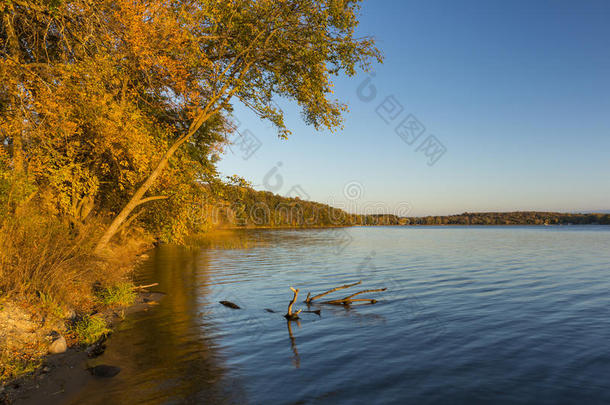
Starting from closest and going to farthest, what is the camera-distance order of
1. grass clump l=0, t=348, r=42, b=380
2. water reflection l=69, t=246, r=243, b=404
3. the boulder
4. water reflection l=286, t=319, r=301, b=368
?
grass clump l=0, t=348, r=42, b=380, water reflection l=69, t=246, r=243, b=404, the boulder, water reflection l=286, t=319, r=301, b=368

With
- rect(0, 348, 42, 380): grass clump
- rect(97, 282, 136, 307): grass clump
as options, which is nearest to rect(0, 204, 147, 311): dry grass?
rect(97, 282, 136, 307): grass clump

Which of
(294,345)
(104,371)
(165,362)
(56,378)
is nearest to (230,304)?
(294,345)

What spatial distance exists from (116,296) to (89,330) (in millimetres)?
4701

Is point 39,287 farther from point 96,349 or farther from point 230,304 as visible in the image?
point 230,304

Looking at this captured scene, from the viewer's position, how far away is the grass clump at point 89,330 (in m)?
10.6

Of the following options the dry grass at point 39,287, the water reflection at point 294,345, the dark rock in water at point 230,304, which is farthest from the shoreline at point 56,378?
the dark rock in water at point 230,304

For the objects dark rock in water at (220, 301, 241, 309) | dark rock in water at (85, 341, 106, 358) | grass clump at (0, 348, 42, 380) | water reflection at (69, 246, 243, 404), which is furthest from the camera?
dark rock in water at (220, 301, 241, 309)

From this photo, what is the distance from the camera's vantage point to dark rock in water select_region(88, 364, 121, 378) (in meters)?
8.73

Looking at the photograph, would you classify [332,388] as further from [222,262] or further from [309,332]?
[222,262]

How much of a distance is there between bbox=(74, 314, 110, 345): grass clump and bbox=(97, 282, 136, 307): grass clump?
145 inches

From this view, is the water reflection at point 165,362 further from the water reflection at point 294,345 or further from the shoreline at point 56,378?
the water reflection at point 294,345

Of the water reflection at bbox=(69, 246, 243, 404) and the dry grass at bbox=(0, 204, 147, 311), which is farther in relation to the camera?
the dry grass at bbox=(0, 204, 147, 311)

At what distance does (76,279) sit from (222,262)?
22.6 metres

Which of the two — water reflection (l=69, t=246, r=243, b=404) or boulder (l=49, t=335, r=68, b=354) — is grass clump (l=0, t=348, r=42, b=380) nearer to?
boulder (l=49, t=335, r=68, b=354)
